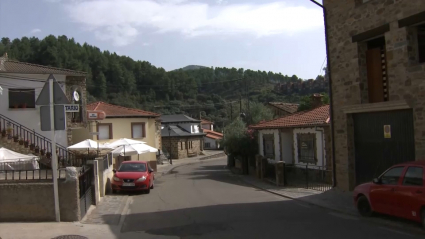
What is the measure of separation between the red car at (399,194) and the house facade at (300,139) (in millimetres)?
10602

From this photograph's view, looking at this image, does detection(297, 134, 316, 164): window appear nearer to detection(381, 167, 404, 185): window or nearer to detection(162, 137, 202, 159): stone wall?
detection(381, 167, 404, 185): window

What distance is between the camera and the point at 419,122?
1255 cm

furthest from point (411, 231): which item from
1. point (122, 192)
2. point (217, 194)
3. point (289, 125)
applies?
point (289, 125)

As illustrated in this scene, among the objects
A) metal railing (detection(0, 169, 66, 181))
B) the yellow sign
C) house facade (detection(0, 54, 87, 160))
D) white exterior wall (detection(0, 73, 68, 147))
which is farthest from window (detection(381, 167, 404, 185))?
white exterior wall (detection(0, 73, 68, 147))

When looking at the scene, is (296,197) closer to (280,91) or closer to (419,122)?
(419,122)

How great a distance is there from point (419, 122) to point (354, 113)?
10.8 ft

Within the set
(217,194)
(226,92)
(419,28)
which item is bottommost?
(217,194)

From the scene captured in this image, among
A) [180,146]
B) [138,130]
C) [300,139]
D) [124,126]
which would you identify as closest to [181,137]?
[180,146]

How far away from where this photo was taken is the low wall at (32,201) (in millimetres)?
10570

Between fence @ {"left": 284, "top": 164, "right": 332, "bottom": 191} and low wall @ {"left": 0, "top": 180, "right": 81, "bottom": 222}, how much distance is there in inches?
455

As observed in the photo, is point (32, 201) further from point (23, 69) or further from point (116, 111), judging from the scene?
point (116, 111)

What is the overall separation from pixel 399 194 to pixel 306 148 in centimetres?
1471

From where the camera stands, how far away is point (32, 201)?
10656 mm

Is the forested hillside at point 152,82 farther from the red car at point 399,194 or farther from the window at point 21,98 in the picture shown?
the red car at point 399,194
